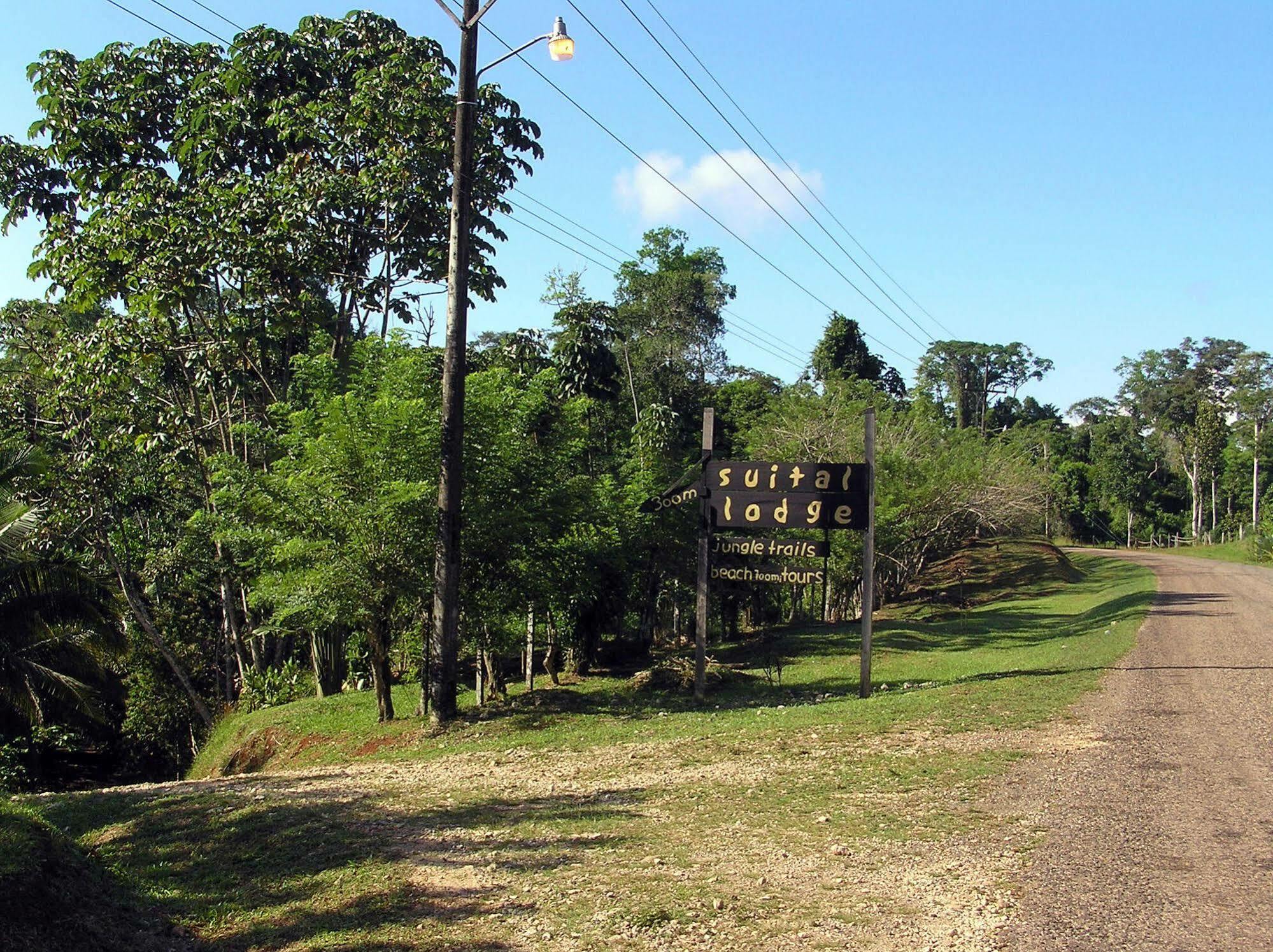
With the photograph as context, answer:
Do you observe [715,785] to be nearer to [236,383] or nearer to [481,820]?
[481,820]

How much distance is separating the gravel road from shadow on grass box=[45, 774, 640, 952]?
3077mm

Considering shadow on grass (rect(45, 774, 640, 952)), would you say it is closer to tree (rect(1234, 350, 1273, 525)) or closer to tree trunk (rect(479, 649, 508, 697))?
tree trunk (rect(479, 649, 508, 697))

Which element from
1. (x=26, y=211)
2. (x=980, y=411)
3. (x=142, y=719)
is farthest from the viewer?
(x=980, y=411)

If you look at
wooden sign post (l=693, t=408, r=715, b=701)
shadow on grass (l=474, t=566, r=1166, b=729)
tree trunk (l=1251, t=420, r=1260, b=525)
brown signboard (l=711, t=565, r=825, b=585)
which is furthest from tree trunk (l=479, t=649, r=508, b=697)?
tree trunk (l=1251, t=420, r=1260, b=525)

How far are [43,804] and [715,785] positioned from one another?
21.9 ft

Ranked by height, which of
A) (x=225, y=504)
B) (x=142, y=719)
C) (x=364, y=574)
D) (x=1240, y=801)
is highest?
(x=225, y=504)

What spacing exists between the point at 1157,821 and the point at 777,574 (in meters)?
7.52

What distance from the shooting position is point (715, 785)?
363 inches

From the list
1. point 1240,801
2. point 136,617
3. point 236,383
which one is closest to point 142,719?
point 136,617

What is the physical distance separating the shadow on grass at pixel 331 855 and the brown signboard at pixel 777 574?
229 inches

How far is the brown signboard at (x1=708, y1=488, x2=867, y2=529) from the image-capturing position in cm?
1423

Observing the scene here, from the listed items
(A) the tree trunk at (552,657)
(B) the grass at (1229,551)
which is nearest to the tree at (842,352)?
(B) the grass at (1229,551)

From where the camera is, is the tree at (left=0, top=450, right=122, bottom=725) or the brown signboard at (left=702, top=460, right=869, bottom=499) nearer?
the brown signboard at (left=702, top=460, right=869, bottom=499)

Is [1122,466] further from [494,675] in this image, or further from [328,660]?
[494,675]
